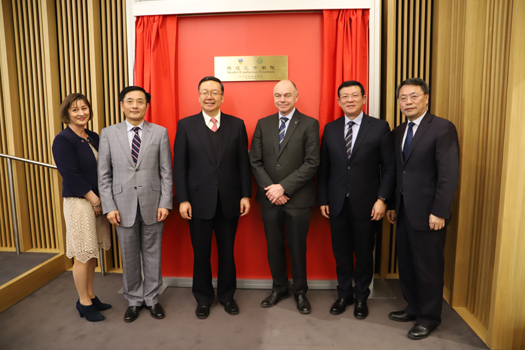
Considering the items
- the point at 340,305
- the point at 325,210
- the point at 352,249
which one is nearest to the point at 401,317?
the point at 340,305

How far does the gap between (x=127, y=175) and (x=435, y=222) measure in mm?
2467

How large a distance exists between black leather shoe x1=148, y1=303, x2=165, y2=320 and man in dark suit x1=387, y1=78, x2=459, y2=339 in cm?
208

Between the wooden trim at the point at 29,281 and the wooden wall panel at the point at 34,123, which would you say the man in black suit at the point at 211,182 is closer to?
the wooden trim at the point at 29,281

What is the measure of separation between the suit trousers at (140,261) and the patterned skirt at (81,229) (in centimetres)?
21

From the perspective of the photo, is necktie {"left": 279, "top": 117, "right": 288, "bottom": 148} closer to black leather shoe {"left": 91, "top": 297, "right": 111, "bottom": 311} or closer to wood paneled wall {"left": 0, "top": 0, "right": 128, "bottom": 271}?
wood paneled wall {"left": 0, "top": 0, "right": 128, "bottom": 271}

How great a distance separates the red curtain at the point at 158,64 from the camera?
3131mm

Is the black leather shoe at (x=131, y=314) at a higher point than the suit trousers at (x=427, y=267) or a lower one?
lower

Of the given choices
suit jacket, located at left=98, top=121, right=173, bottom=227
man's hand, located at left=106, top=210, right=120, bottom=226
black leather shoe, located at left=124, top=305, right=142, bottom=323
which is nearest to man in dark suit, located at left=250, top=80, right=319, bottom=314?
suit jacket, located at left=98, top=121, right=173, bottom=227

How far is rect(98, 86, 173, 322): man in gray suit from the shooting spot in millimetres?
2633

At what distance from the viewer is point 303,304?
284 cm

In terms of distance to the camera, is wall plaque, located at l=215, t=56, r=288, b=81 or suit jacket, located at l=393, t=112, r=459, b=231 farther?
wall plaque, located at l=215, t=56, r=288, b=81

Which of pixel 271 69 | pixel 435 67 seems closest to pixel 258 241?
pixel 271 69

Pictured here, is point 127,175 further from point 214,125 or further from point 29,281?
point 29,281

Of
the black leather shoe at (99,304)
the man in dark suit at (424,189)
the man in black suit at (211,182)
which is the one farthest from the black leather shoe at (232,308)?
the man in dark suit at (424,189)
